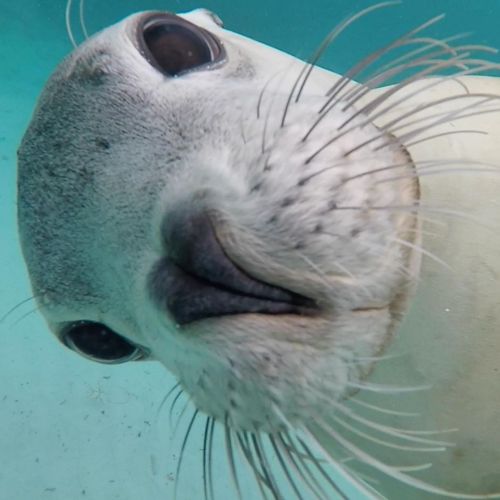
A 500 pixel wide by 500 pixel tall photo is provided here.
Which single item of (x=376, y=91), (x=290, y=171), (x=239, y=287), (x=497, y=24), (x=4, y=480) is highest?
(x=497, y=24)

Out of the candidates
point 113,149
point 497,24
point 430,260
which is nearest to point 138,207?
point 113,149

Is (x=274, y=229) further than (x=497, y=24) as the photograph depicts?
No

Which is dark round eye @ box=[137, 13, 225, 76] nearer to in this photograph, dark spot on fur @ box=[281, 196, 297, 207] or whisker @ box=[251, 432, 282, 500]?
dark spot on fur @ box=[281, 196, 297, 207]

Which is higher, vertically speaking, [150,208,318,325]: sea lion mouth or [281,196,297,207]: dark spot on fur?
[281,196,297,207]: dark spot on fur

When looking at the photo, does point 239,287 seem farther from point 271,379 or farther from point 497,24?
point 497,24

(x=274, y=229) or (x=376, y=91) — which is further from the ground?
(x=376, y=91)

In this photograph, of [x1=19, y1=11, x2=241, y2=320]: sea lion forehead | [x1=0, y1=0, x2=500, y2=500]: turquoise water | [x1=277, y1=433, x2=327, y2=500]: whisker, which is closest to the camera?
[x1=277, y1=433, x2=327, y2=500]: whisker

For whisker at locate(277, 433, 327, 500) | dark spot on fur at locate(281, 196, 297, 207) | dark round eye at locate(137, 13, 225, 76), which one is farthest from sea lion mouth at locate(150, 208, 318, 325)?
dark round eye at locate(137, 13, 225, 76)

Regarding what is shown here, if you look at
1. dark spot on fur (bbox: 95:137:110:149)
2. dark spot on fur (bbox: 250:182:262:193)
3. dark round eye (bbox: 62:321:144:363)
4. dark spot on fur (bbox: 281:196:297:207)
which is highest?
dark spot on fur (bbox: 95:137:110:149)

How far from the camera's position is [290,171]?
1273mm

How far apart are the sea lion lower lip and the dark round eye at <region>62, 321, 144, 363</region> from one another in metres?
0.64

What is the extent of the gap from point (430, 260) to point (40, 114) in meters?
0.89

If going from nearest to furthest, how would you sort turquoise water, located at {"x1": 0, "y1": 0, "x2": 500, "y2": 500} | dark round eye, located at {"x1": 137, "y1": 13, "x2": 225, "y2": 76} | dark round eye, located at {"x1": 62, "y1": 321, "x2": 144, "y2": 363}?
dark round eye, located at {"x1": 137, "y1": 13, "x2": 225, "y2": 76} < dark round eye, located at {"x1": 62, "y1": 321, "x2": 144, "y2": 363} < turquoise water, located at {"x1": 0, "y1": 0, "x2": 500, "y2": 500}

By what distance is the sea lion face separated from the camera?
1.21m
